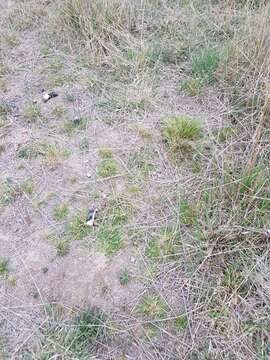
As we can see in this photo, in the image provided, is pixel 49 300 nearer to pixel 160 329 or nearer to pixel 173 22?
pixel 160 329

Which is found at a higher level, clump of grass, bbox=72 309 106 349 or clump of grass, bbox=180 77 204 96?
clump of grass, bbox=180 77 204 96

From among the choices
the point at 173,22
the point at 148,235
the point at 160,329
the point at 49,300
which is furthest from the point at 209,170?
the point at 173,22

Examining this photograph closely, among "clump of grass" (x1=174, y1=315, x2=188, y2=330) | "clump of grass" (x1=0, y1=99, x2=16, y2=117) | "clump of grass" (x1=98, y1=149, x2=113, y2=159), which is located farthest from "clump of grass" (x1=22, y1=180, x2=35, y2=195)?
"clump of grass" (x1=174, y1=315, x2=188, y2=330)

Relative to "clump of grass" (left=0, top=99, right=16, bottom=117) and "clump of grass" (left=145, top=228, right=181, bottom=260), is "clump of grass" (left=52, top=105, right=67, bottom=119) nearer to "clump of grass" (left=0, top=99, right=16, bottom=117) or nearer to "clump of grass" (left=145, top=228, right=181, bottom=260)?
"clump of grass" (left=0, top=99, right=16, bottom=117)

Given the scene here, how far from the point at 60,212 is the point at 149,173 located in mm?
544

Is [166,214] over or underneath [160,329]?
over

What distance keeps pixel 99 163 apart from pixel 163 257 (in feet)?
2.36

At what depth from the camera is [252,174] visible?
1.93 meters

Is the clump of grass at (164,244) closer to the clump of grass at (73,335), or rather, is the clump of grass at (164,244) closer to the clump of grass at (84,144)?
the clump of grass at (73,335)

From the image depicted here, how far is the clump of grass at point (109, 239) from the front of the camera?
1.88m

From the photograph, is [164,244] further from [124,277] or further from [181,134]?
[181,134]

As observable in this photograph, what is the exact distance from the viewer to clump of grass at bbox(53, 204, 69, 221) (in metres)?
2.01

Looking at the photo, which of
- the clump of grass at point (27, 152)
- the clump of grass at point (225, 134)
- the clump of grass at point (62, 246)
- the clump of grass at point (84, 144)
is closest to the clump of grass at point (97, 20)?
the clump of grass at point (84, 144)

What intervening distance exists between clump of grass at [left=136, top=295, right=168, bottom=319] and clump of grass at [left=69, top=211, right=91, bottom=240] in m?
Result: 0.45
